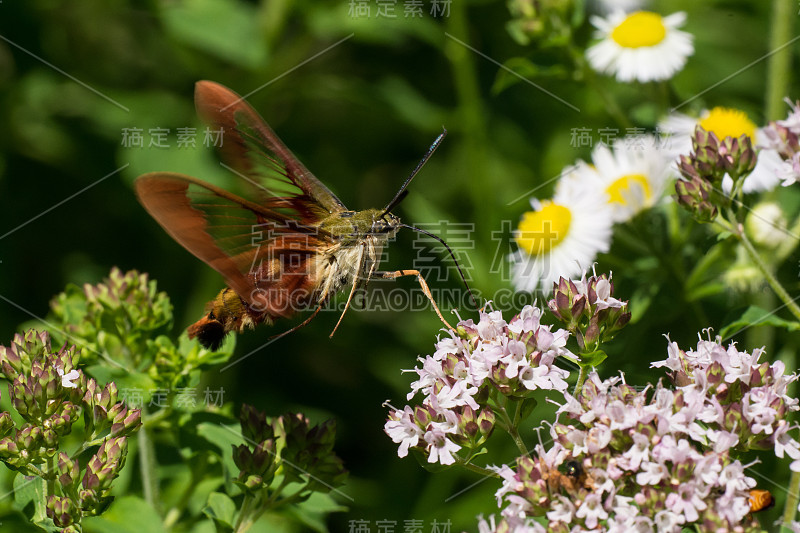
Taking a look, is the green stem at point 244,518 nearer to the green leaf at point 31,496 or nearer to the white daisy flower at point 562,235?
the green leaf at point 31,496

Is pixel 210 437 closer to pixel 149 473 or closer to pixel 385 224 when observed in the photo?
pixel 149 473

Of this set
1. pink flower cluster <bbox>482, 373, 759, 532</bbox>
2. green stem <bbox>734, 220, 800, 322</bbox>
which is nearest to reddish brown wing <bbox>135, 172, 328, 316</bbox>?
pink flower cluster <bbox>482, 373, 759, 532</bbox>

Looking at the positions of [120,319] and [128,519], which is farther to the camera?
[120,319]

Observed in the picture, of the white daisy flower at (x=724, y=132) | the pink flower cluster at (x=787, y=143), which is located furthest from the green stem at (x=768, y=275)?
the white daisy flower at (x=724, y=132)

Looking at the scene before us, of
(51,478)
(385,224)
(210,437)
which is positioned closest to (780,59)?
(385,224)

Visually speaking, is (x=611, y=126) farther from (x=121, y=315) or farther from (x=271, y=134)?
(x=121, y=315)

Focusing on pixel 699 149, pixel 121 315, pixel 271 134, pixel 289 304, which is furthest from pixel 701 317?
pixel 121 315
